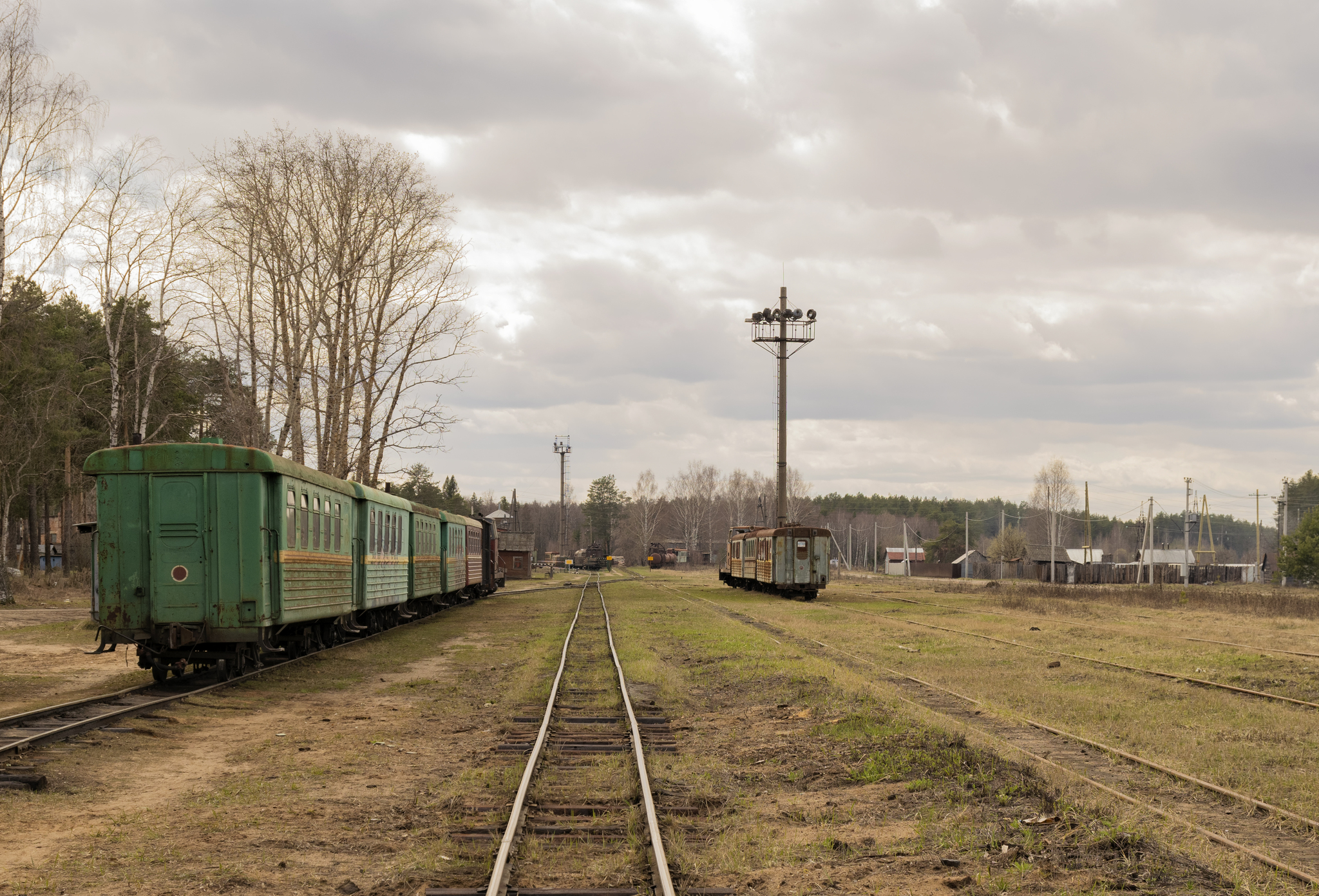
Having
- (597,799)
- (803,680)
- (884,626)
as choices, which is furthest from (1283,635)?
(597,799)

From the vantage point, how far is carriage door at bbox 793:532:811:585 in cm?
4244

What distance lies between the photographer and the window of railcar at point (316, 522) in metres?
17.1

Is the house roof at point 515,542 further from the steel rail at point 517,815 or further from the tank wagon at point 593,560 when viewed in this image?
the steel rail at point 517,815

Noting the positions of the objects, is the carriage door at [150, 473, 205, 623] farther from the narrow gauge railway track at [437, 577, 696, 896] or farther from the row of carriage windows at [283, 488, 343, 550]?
the narrow gauge railway track at [437, 577, 696, 896]

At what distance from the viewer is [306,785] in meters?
9.06

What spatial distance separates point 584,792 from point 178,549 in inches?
324

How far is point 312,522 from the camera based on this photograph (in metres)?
17.1

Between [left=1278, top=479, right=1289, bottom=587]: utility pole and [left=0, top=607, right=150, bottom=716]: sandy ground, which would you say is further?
[left=1278, top=479, right=1289, bottom=587]: utility pole

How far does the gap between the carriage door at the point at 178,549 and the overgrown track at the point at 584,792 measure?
507 cm

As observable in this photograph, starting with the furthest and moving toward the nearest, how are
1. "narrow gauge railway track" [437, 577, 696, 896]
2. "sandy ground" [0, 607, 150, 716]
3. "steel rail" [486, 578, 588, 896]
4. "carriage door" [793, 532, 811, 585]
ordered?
"carriage door" [793, 532, 811, 585] < "sandy ground" [0, 607, 150, 716] < "narrow gauge railway track" [437, 577, 696, 896] < "steel rail" [486, 578, 588, 896]

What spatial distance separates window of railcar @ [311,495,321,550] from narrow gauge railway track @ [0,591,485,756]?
217cm

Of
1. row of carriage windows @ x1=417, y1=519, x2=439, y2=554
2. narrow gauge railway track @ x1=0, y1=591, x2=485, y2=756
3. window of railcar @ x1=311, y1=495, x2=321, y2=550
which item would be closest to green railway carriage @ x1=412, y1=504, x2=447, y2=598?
row of carriage windows @ x1=417, y1=519, x2=439, y2=554

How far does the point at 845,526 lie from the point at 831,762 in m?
159

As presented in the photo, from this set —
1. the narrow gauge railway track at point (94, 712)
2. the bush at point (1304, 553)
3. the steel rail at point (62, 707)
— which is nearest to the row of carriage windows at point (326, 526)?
the narrow gauge railway track at point (94, 712)
